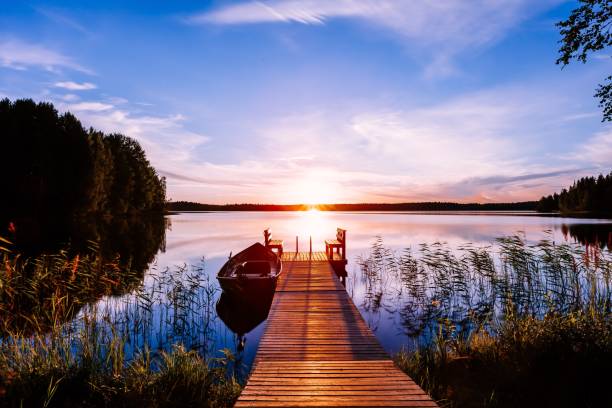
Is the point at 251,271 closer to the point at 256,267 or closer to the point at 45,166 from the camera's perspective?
the point at 256,267

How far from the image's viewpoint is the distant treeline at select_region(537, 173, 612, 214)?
89106 millimetres

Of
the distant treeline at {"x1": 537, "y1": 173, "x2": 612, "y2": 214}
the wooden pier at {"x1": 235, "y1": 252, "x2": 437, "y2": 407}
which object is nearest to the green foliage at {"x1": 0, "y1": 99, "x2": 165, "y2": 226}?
the wooden pier at {"x1": 235, "y1": 252, "x2": 437, "y2": 407}

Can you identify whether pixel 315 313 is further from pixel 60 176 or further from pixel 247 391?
pixel 60 176

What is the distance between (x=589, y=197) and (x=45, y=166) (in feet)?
374

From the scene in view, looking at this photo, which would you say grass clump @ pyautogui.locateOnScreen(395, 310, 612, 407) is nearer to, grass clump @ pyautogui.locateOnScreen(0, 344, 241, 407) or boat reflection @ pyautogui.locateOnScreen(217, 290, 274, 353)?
grass clump @ pyautogui.locateOnScreen(0, 344, 241, 407)

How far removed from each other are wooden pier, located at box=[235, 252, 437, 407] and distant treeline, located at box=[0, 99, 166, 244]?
40315 mm

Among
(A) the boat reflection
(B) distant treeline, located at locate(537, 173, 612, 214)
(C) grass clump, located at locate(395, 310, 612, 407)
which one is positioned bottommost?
(A) the boat reflection

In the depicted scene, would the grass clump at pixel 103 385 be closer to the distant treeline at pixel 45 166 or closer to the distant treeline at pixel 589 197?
the distant treeline at pixel 45 166

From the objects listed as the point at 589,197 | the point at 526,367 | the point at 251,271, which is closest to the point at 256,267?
the point at 251,271

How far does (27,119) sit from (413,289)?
50.4 meters

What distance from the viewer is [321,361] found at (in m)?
6.49

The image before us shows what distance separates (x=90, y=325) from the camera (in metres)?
7.56

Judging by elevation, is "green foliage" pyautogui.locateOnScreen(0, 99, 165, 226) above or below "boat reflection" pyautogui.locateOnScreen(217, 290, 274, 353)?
above

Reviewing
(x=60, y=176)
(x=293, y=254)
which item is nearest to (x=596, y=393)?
(x=293, y=254)
